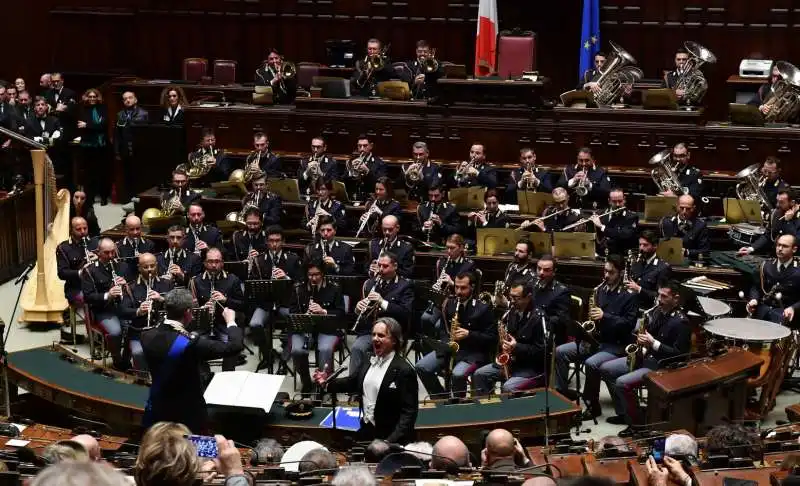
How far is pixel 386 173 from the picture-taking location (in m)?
14.9

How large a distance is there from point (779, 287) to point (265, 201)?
6136 millimetres

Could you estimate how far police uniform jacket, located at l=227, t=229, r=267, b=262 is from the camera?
1289cm

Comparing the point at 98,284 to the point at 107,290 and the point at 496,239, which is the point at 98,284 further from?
the point at 496,239

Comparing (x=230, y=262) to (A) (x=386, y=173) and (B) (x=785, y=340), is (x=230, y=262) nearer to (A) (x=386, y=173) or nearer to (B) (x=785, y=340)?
(A) (x=386, y=173)

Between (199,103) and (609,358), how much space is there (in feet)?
27.2

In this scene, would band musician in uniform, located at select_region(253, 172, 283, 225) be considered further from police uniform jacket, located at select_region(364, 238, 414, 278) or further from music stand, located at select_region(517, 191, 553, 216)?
music stand, located at select_region(517, 191, 553, 216)

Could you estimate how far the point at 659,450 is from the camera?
6949mm

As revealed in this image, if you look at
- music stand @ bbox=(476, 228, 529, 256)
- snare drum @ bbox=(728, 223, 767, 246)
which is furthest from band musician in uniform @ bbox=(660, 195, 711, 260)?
music stand @ bbox=(476, 228, 529, 256)

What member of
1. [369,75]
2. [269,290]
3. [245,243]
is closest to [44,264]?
[245,243]

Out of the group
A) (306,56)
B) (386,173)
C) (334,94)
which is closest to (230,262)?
(386,173)

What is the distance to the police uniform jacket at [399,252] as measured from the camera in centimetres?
1246

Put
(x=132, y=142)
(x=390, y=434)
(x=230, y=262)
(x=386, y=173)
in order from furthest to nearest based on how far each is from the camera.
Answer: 1. (x=132, y=142)
2. (x=386, y=173)
3. (x=230, y=262)
4. (x=390, y=434)

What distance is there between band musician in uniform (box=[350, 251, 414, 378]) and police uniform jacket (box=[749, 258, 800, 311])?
3.55m

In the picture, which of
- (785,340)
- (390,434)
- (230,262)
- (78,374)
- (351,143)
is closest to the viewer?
(390,434)
